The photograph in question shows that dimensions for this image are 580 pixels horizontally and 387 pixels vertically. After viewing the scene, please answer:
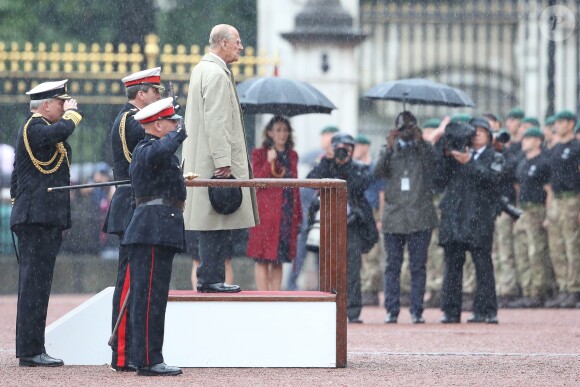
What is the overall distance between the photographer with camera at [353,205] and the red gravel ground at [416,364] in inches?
17.6

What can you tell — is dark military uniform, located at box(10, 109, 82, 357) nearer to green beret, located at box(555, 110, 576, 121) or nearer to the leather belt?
the leather belt

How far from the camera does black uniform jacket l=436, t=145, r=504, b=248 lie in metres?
13.0

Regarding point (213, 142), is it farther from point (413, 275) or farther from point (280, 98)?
point (413, 275)

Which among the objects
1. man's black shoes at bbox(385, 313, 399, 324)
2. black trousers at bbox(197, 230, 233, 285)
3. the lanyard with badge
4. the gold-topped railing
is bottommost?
man's black shoes at bbox(385, 313, 399, 324)

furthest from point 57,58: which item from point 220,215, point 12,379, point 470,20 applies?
point 12,379

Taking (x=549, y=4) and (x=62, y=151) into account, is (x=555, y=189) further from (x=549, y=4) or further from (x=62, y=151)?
(x=62, y=151)

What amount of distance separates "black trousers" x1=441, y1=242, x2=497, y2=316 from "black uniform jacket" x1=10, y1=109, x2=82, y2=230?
459cm

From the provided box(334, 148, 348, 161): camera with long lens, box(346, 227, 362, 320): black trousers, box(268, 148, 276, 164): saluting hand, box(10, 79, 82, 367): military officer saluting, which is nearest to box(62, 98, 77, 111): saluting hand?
box(10, 79, 82, 367): military officer saluting

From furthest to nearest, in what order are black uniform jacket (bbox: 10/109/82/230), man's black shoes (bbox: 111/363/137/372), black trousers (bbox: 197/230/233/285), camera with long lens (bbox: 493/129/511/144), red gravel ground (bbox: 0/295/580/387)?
camera with long lens (bbox: 493/129/511/144) < black trousers (bbox: 197/230/233/285) < black uniform jacket (bbox: 10/109/82/230) < man's black shoes (bbox: 111/363/137/372) < red gravel ground (bbox: 0/295/580/387)

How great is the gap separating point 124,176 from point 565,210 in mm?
6933

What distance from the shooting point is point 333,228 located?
9328 millimetres

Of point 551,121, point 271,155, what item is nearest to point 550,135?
point 551,121

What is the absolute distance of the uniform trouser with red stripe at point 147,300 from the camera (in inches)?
340

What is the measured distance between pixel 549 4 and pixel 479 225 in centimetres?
468
